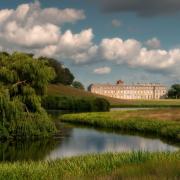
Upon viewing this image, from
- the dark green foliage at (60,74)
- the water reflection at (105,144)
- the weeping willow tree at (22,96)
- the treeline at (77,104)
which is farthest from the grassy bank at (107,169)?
the dark green foliage at (60,74)

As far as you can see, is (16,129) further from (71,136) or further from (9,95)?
(71,136)

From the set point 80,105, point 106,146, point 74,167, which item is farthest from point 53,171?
point 80,105

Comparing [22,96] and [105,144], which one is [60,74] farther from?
[105,144]

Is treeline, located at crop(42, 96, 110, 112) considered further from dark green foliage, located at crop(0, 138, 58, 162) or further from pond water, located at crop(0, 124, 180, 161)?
dark green foliage, located at crop(0, 138, 58, 162)

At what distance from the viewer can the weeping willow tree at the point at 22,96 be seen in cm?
3316

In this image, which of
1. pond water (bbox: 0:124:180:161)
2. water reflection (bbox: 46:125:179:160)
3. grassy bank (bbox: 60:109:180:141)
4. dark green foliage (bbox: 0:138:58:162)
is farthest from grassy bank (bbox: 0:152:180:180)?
grassy bank (bbox: 60:109:180:141)

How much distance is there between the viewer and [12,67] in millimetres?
36156

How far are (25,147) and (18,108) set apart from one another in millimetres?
4141

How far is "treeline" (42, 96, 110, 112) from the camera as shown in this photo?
87.8 m

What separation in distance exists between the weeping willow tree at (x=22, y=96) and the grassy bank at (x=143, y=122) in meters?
10.6

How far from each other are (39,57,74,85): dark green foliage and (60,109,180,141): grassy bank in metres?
61.7

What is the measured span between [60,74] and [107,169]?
379 feet

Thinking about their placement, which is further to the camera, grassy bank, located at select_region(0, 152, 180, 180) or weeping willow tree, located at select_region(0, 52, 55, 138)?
weeping willow tree, located at select_region(0, 52, 55, 138)

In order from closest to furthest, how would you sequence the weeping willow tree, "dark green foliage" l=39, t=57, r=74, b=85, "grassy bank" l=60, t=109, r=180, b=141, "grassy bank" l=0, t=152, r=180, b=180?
"grassy bank" l=0, t=152, r=180, b=180 < the weeping willow tree < "grassy bank" l=60, t=109, r=180, b=141 < "dark green foliage" l=39, t=57, r=74, b=85
